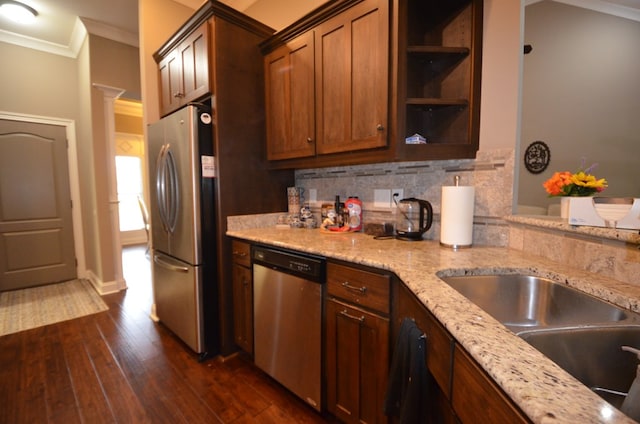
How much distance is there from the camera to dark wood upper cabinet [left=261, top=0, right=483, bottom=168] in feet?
4.47

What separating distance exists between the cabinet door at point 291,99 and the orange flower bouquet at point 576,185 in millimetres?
1301

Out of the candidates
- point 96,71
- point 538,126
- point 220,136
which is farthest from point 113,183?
point 538,126

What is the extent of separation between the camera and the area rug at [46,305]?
2543mm

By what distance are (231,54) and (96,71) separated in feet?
7.75

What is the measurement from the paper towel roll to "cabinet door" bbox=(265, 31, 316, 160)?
0.89 metres

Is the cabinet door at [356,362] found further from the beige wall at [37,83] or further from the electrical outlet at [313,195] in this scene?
the beige wall at [37,83]

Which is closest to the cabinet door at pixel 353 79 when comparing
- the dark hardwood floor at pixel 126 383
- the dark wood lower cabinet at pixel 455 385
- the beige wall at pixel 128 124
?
the dark wood lower cabinet at pixel 455 385

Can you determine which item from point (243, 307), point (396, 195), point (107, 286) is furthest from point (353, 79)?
point (107, 286)

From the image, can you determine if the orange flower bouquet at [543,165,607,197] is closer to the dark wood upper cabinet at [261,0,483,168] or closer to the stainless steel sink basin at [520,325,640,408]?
the dark wood upper cabinet at [261,0,483,168]

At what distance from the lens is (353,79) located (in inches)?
59.4

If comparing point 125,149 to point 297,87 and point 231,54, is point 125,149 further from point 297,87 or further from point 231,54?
point 297,87

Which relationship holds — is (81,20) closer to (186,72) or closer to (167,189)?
(186,72)

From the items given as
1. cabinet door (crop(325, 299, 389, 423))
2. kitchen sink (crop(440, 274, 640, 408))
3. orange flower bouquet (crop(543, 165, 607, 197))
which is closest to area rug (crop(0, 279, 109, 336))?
cabinet door (crop(325, 299, 389, 423))

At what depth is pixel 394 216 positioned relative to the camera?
179 centimetres
